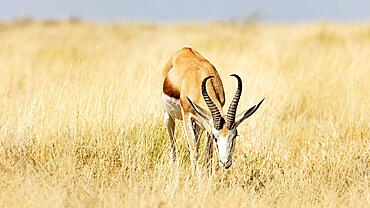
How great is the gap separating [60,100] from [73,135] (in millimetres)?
1237

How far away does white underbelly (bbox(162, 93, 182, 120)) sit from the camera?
6.84 metres

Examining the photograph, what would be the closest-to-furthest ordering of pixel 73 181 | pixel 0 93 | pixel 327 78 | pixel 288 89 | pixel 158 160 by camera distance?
pixel 73 181
pixel 158 160
pixel 0 93
pixel 288 89
pixel 327 78

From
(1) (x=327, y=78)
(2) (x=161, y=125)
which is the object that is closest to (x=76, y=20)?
(1) (x=327, y=78)

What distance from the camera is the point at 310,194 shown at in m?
5.86

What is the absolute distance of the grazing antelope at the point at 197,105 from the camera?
568 cm

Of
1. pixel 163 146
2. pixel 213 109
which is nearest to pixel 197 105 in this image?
pixel 213 109

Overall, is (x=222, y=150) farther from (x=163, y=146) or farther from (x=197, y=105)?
(x=163, y=146)

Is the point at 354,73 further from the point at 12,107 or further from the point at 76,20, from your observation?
the point at 76,20

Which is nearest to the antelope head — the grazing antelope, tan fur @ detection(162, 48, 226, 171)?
the grazing antelope

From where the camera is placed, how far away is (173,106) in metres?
6.91

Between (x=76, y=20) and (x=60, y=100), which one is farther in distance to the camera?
(x=76, y=20)

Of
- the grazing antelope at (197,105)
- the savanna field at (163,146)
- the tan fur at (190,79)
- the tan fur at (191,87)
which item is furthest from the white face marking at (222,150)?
the tan fur at (190,79)

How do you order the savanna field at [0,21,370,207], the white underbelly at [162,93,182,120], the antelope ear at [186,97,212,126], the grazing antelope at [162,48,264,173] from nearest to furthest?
the savanna field at [0,21,370,207] → the grazing antelope at [162,48,264,173] → the antelope ear at [186,97,212,126] → the white underbelly at [162,93,182,120]

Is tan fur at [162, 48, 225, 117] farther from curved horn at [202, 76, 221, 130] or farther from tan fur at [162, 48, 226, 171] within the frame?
curved horn at [202, 76, 221, 130]
